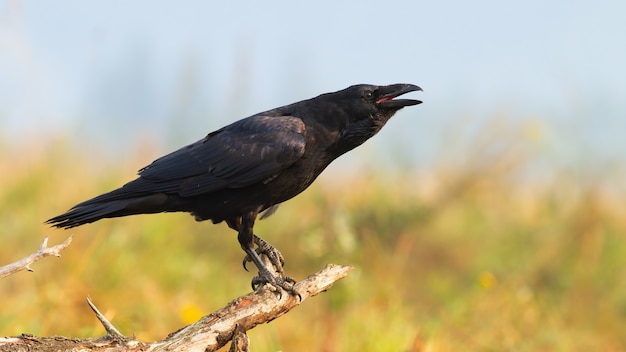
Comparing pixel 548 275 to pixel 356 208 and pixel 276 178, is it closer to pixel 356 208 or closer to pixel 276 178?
pixel 356 208

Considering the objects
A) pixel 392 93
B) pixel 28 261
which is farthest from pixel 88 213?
pixel 392 93

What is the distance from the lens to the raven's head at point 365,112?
4.31m

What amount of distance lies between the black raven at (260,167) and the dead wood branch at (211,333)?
0.30 meters

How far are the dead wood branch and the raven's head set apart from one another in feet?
2.37

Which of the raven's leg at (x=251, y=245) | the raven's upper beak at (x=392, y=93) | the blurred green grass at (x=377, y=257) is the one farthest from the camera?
the blurred green grass at (x=377, y=257)

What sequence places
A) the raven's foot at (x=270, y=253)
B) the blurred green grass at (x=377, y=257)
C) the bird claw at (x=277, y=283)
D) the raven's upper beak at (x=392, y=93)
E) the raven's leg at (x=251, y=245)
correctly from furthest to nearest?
the blurred green grass at (x=377, y=257), the raven's foot at (x=270, y=253), the raven's upper beak at (x=392, y=93), the raven's leg at (x=251, y=245), the bird claw at (x=277, y=283)

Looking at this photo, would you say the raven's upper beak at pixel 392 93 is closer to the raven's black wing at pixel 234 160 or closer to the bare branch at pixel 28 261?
the raven's black wing at pixel 234 160

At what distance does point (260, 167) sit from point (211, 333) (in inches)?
40.7

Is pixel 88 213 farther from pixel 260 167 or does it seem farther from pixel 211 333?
pixel 211 333

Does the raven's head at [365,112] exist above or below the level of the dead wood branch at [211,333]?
above

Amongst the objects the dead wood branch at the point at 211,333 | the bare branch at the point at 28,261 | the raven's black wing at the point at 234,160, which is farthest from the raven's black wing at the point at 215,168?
the bare branch at the point at 28,261

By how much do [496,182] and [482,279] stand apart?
448 centimetres

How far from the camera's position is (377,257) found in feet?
27.3

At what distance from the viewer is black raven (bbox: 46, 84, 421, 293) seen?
4.21 meters
